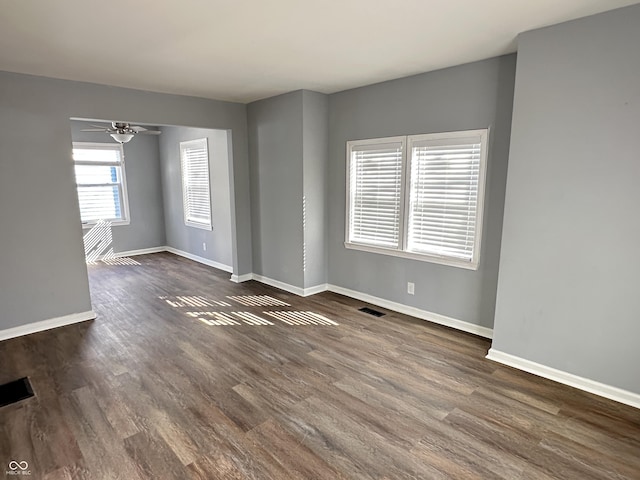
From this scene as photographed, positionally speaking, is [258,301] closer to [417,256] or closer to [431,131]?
[417,256]

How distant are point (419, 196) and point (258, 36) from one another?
2.22m

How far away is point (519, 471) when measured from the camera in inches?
78.3

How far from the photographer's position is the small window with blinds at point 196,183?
256 inches

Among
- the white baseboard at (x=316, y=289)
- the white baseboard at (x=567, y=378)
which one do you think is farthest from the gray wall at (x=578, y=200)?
the white baseboard at (x=316, y=289)

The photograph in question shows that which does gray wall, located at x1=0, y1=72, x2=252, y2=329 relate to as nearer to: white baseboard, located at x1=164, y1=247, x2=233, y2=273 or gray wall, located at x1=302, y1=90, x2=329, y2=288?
gray wall, located at x1=302, y1=90, x2=329, y2=288

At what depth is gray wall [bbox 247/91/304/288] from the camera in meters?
4.69

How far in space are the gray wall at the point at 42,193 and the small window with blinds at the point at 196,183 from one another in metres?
2.21

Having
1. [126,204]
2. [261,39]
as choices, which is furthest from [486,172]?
[126,204]

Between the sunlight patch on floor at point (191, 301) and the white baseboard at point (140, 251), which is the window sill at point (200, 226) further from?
the sunlight patch on floor at point (191, 301)

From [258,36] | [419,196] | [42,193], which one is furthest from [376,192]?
[42,193]

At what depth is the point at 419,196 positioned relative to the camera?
3926 mm

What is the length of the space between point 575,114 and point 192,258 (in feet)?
21.0

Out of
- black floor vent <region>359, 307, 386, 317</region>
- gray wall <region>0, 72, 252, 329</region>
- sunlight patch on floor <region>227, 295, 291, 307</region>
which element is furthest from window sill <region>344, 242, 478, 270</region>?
gray wall <region>0, 72, 252, 329</region>

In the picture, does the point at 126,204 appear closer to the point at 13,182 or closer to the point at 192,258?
the point at 192,258
